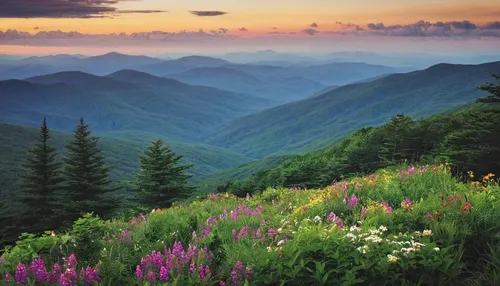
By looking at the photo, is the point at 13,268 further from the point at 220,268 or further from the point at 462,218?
the point at 462,218

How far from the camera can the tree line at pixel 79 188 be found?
123ft

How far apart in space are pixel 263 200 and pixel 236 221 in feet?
13.6

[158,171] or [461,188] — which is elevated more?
[461,188]

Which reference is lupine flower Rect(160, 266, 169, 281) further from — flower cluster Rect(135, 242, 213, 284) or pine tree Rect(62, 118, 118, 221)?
pine tree Rect(62, 118, 118, 221)

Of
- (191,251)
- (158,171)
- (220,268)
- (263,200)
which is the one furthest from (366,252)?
(158,171)

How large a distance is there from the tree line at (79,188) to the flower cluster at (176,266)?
106 feet

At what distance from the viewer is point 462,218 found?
564cm

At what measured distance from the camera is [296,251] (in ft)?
16.5

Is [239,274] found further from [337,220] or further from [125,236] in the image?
[125,236]

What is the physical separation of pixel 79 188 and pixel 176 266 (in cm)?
4413

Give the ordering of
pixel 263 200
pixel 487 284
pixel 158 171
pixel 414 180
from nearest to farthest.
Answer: pixel 487 284, pixel 414 180, pixel 263 200, pixel 158 171

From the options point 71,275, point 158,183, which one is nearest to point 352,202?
point 71,275

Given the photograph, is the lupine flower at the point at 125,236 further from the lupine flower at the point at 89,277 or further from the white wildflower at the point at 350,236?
the white wildflower at the point at 350,236

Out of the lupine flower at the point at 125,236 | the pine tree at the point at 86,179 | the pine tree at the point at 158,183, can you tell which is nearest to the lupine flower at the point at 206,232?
the lupine flower at the point at 125,236
